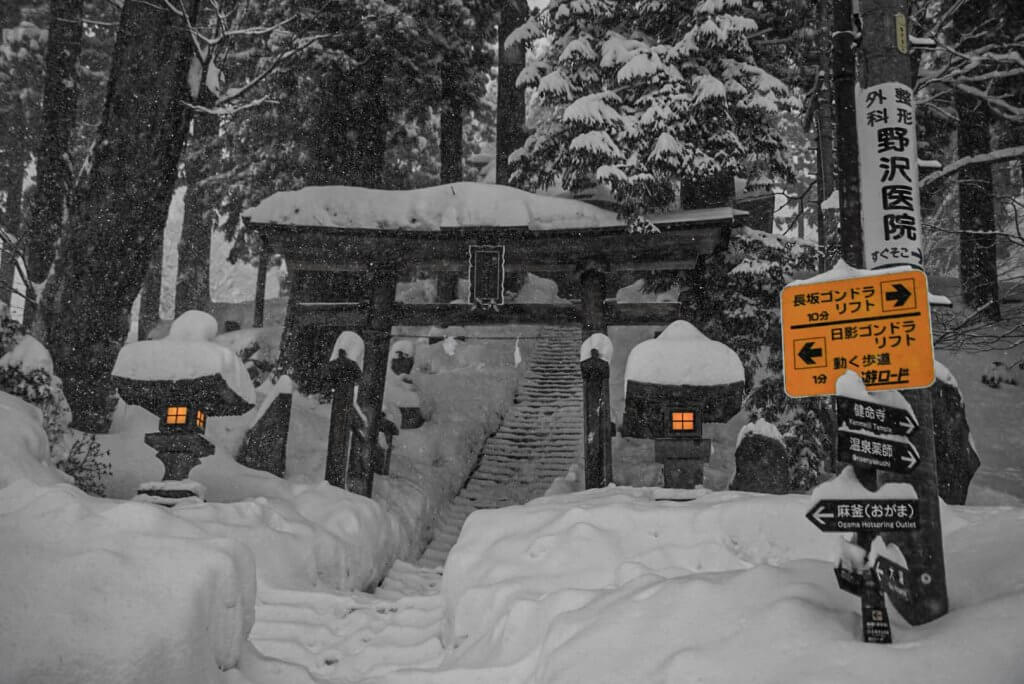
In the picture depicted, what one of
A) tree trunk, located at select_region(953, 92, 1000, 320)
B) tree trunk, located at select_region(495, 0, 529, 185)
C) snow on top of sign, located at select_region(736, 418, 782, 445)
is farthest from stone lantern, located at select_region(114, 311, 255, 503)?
tree trunk, located at select_region(953, 92, 1000, 320)

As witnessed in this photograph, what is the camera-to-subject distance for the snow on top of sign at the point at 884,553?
296 centimetres

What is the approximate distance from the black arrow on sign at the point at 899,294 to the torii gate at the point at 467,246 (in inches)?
276

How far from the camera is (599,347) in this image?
10102 mm

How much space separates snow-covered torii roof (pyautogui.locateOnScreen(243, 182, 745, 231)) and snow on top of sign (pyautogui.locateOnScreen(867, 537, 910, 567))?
782 cm

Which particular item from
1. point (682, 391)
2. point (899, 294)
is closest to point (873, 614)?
point (899, 294)

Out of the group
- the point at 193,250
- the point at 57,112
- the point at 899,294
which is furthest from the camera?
the point at 193,250

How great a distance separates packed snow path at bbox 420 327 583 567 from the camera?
13664 millimetres

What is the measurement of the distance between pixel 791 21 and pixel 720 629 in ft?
41.3

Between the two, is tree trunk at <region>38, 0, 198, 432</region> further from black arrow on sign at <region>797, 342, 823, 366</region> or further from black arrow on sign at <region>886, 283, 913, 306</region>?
black arrow on sign at <region>886, 283, 913, 306</region>

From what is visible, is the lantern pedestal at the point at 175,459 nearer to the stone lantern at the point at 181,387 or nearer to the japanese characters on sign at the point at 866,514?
the stone lantern at the point at 181,387

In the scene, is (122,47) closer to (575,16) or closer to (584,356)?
(575,16)

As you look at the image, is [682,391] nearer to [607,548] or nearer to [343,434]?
[607,548]

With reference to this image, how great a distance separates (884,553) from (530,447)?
13.4m

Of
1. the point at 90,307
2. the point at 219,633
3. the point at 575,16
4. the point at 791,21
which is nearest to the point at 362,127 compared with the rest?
the point at 575,16
